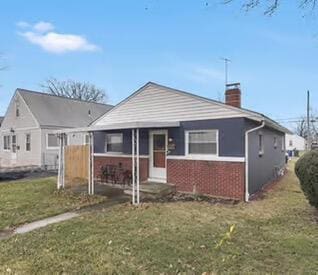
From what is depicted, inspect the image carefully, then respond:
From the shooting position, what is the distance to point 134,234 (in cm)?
687

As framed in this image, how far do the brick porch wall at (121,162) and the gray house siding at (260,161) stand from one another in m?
4.28

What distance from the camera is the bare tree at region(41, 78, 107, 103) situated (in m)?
55.2

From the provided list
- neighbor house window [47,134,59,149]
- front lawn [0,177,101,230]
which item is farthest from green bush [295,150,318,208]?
neighbor house window [47,134,59,149]

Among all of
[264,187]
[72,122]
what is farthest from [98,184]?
[72,122]

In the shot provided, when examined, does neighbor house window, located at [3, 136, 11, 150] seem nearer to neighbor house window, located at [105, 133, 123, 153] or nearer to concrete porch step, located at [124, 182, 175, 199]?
neighbor house window, located at [105, 133, 123, 153]

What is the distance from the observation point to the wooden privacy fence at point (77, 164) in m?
15.8

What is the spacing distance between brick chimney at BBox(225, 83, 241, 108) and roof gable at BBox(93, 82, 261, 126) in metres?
1.44

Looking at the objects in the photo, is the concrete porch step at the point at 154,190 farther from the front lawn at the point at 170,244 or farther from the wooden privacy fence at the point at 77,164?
the wooden privacy fence at the point at 77,164

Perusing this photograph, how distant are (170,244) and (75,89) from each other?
Answer: 53594 mm

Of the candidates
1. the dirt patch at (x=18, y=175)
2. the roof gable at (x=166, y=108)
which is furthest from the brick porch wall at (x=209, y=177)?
the dirt patch at (x=18, y=175)

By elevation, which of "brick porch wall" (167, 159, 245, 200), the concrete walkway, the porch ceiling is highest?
the porch ceiling

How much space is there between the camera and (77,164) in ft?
53.7

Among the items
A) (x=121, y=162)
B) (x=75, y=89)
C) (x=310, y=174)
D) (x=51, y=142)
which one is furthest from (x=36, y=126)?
(x=75, y=89)

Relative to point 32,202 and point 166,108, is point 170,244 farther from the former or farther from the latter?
point 166,108
